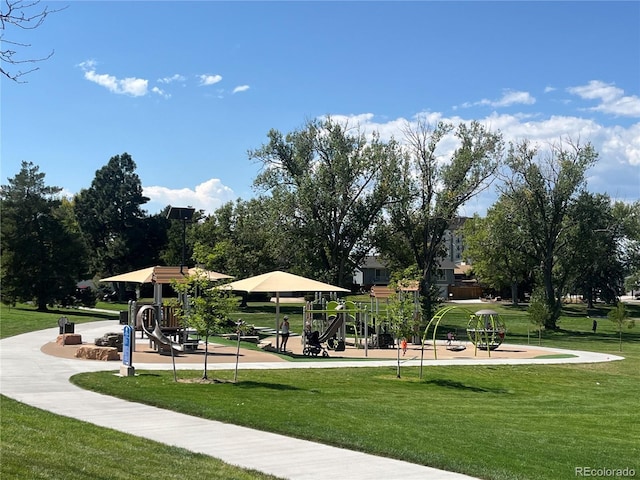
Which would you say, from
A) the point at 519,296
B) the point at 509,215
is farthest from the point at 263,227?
the point at 519,296

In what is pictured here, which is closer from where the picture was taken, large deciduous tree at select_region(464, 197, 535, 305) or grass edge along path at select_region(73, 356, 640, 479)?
grass edge along path at select_region(73, 356, 640, 479)

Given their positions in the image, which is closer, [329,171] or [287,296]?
[329,171]

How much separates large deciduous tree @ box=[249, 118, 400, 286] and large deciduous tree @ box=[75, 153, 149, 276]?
1206 inches

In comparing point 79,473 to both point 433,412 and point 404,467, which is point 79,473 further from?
point 433,412

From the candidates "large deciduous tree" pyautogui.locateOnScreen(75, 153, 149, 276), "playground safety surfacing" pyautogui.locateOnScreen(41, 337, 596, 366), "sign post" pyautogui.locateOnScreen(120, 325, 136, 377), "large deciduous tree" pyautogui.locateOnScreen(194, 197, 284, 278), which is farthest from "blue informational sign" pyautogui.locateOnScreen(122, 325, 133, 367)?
"large deciduous tree" pyautogui.locateOnScreen(75, 153, 149, 276)

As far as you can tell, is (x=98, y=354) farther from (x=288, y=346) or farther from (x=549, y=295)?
(x=549, y=295)

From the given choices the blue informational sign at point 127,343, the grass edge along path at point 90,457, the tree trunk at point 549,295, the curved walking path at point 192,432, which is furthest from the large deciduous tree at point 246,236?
the grass edge along path at point 90,457

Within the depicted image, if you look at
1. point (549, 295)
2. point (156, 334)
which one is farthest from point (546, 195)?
point (156, 334)

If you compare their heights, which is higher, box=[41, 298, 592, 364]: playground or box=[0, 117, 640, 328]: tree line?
box=[0, 117, 640, 328]: tree line

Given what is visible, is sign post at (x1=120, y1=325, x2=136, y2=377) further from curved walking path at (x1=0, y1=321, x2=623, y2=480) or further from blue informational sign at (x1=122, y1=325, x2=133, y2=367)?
curved walking path at (x1=0, y1=321, x2=623, y2=480)

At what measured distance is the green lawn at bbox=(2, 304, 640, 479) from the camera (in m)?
9.79

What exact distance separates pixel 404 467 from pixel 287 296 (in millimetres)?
80985

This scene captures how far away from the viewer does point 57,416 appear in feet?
36.5

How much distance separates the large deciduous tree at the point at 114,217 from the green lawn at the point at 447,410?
A: 57.0 m
